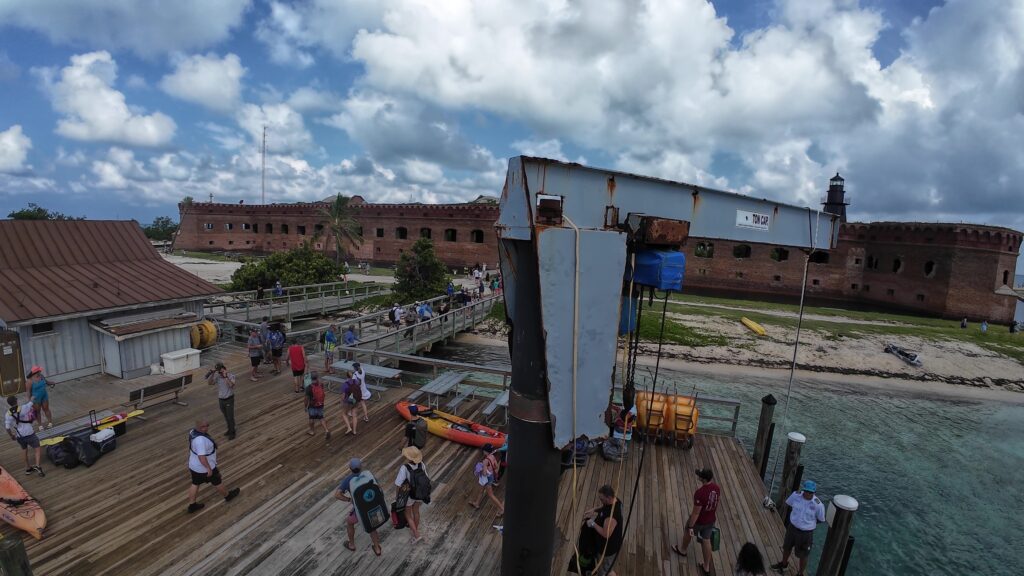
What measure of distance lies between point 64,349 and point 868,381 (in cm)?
2932

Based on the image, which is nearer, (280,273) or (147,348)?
(147,348)

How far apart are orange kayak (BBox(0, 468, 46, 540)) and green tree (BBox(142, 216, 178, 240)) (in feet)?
279

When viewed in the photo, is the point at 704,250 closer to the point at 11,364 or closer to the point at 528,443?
the point at 528,443

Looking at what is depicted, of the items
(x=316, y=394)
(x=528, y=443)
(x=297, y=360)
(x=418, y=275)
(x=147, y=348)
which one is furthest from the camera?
(x=418, y=275)

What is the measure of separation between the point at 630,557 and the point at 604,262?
16.0 feet

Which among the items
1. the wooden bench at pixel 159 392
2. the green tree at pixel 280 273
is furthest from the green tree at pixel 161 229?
the wooden bench at pixel 159 392

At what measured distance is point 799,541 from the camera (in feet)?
20.2

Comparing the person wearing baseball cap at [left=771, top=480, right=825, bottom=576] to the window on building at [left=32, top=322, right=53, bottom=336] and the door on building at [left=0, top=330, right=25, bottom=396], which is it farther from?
the window on building at [left=32, top=322, right=53, bottom=336]

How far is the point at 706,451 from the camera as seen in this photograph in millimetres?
9180

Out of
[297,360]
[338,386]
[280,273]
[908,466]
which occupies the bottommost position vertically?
[908,466]

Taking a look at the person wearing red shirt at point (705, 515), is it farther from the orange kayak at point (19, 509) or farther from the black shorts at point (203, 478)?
the orange kayak at point (19, 509)

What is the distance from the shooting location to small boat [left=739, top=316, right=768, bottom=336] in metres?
25.9

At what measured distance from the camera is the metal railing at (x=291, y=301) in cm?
1881

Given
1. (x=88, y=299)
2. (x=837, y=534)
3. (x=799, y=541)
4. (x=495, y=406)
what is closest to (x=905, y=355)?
(x=837, y=534)
